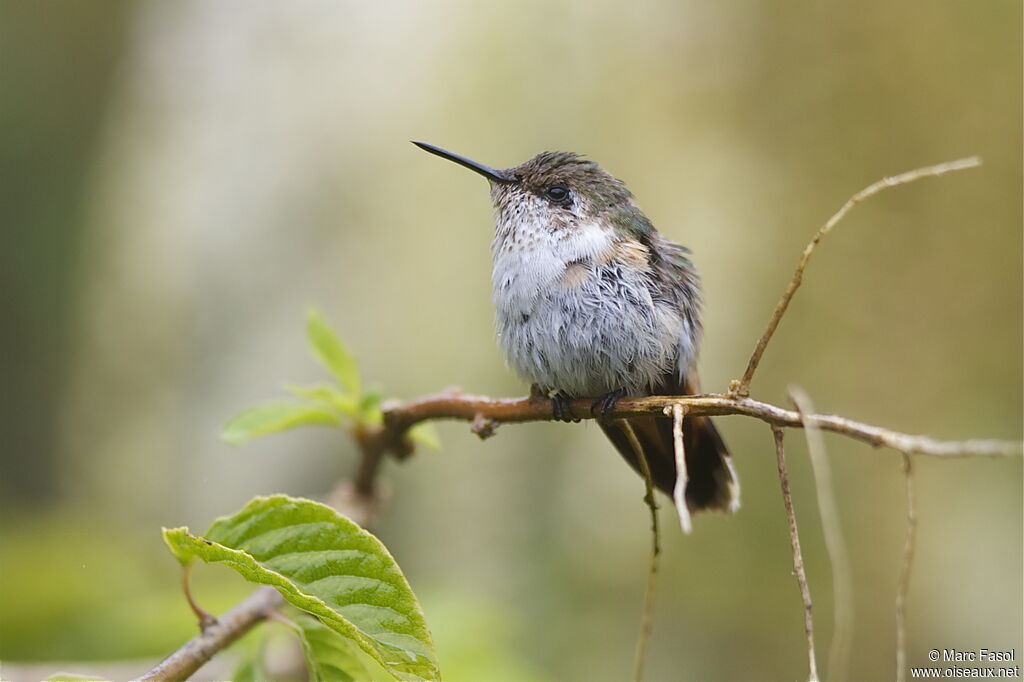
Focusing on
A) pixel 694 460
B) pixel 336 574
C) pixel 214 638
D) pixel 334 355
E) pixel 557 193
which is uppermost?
pixel 557 193

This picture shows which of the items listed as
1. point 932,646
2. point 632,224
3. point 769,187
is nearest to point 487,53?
point 769,187

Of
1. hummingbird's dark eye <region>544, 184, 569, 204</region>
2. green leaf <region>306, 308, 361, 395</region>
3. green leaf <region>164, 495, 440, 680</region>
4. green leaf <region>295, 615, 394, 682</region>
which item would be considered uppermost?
hummingbird's dark eye <region>544, 184, 569, 204</region>

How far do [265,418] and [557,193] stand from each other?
1377mm

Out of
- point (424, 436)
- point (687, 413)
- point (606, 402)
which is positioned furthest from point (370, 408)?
point (687, 413)

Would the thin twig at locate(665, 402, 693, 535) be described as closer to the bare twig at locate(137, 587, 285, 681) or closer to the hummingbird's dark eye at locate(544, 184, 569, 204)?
the bare twig at locate(137, 587, 285, 681)

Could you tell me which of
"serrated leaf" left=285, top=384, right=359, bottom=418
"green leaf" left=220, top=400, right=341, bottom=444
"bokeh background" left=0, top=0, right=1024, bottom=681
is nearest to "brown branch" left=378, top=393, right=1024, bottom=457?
"serrated leaf" left=285, top=384, right=359, bottom=418

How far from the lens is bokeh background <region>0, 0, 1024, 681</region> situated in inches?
236

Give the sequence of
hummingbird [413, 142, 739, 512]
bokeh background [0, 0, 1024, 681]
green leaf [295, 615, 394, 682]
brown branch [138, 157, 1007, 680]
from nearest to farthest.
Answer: brown branch [138, 157, 1007, 680]
green leaf [295, 615, 394, 682]
hummingbird [413, 142, 739, 512]
bokeh background [0, 0, 1024, 681]

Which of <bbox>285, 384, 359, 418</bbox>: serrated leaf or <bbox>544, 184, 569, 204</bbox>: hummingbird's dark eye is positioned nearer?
<bbox>285, 384, 359, 418</bbox>: serrated leaf

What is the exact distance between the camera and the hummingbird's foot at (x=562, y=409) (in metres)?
2.38

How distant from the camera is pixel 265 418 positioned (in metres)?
2.52

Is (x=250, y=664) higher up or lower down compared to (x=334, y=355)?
lower down

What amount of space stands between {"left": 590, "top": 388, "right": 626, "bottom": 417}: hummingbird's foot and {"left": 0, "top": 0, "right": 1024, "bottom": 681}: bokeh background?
10.1 feet

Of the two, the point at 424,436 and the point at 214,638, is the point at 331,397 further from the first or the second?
the point at 214,638
